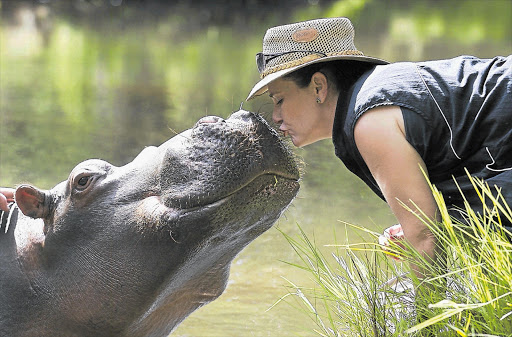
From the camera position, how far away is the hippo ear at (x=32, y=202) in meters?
3.69

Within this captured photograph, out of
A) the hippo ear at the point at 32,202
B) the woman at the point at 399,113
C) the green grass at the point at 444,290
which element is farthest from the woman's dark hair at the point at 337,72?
the hippo ear at the point at 32,202

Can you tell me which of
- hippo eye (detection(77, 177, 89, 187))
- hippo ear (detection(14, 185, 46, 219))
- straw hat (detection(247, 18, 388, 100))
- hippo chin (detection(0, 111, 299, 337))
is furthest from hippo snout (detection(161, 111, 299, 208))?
Result: hippo ear (detection(14, 185, 46, 219))

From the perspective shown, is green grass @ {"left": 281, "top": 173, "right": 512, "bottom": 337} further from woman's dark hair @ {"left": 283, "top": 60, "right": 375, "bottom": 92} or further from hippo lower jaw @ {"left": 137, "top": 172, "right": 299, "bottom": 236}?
woman's dark hair @ {"left": 283, "top": 60, "right": 375, "bottom": 92}

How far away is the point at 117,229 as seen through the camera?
11.9 feet

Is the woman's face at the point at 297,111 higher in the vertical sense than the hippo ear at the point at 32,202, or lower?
higher

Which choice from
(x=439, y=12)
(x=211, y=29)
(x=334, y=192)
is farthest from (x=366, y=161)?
(x=439, y=12)

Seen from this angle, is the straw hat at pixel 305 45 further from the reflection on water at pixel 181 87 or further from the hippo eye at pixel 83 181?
the hippo eye at pixel 83 181

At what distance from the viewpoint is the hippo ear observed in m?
3.69

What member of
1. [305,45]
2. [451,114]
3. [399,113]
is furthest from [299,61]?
[451,114]

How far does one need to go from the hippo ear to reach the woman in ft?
3.49

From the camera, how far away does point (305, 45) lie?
369 centimetres

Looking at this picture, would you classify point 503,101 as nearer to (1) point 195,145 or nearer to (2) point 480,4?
(1) point 195,145

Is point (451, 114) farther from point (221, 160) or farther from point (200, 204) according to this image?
point (200, 204)

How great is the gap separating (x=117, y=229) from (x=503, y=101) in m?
1.64
